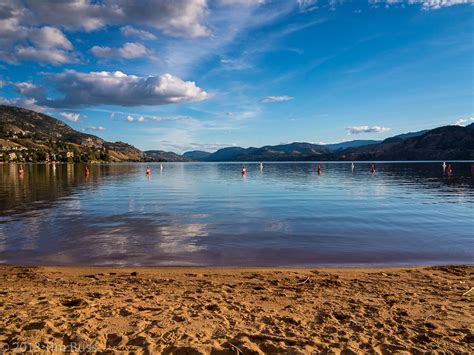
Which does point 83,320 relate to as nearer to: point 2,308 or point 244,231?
point 2,308

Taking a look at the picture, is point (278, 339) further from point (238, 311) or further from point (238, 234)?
point (238, 234)

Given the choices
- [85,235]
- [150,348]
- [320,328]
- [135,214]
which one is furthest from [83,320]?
[135,214]

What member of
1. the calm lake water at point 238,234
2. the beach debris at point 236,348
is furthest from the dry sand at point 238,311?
the calm lake water at point 238,234

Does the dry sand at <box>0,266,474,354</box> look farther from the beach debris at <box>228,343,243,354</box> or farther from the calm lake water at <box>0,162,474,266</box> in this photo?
the calm lake water at <box>0,162,474,266</box>

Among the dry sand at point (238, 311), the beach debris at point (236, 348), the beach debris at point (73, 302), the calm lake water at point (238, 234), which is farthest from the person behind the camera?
the calm lake water at point (238, 234)

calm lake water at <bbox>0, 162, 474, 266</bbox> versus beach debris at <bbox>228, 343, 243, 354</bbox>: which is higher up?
beach debris at <bbox>228, 343, 243, 354</bbox>

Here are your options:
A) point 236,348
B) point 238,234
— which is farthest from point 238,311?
point 238,234

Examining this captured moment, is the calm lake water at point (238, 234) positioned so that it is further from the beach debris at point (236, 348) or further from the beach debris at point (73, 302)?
the beach debris at point (236, 348)

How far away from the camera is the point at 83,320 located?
7883mm

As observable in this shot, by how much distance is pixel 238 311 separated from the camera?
866cm

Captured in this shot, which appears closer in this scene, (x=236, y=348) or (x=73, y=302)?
(x=236, y=348)

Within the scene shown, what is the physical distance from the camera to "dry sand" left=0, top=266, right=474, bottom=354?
688 cm

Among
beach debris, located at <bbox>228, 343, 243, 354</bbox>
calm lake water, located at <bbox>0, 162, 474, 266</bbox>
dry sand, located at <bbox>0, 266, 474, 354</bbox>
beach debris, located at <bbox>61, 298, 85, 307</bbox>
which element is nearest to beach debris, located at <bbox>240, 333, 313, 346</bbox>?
dry sand, located at <bbox>0, 266, 474, 354</bbox>

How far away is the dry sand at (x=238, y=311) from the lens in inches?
271
